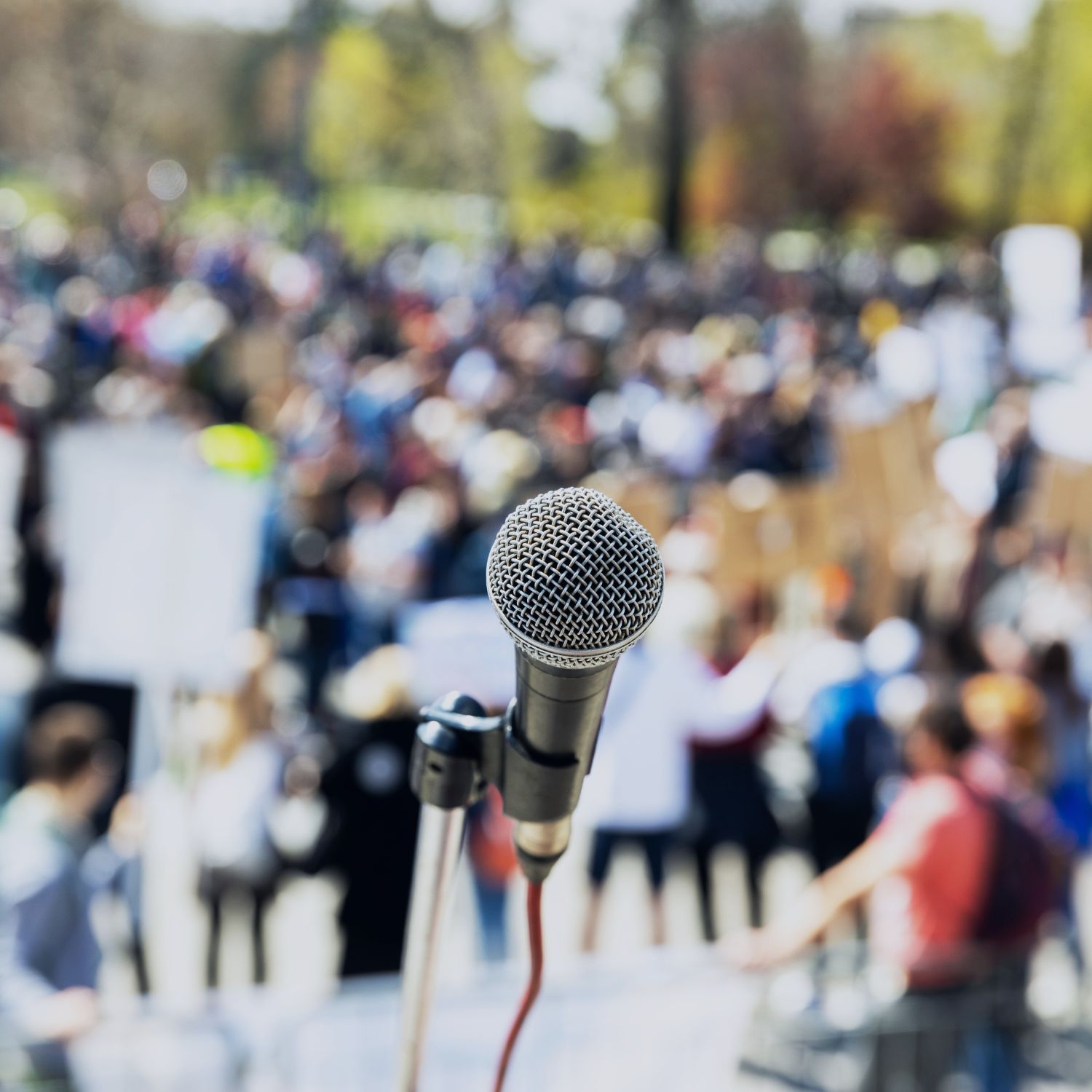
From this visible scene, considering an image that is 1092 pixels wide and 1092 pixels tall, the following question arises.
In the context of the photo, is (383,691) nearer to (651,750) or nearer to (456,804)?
(651,750)

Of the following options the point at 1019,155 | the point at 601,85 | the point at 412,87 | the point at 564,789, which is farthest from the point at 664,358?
the point at 412,87

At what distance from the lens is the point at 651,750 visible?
4172mm

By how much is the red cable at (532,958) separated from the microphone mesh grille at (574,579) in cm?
35

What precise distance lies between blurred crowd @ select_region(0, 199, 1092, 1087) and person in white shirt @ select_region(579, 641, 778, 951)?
0.01m

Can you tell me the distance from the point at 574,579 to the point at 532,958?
19.5 inches

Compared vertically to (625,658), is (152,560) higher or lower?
higher

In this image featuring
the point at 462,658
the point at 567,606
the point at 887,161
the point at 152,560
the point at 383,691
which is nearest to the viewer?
the point at 567,606

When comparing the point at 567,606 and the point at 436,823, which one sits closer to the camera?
the point at 567,606

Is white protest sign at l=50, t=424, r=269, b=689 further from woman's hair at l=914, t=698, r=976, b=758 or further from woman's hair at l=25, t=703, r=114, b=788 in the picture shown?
woman's hair at l=914, t=698, r=976, b=758

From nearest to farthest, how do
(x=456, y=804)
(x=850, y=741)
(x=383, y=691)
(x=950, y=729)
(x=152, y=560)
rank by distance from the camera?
(x=456, y=804) → (x=950, y=729) → (x=152, y=560) → (x=383, y=691) → (x=850, y=741)

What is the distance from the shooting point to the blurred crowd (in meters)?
3.48

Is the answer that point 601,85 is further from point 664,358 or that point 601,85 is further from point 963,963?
point 963,963

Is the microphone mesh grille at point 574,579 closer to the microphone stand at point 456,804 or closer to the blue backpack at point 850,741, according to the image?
the microphone stand at point 456,804

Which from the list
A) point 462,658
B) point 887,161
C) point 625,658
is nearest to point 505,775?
point 462,658
